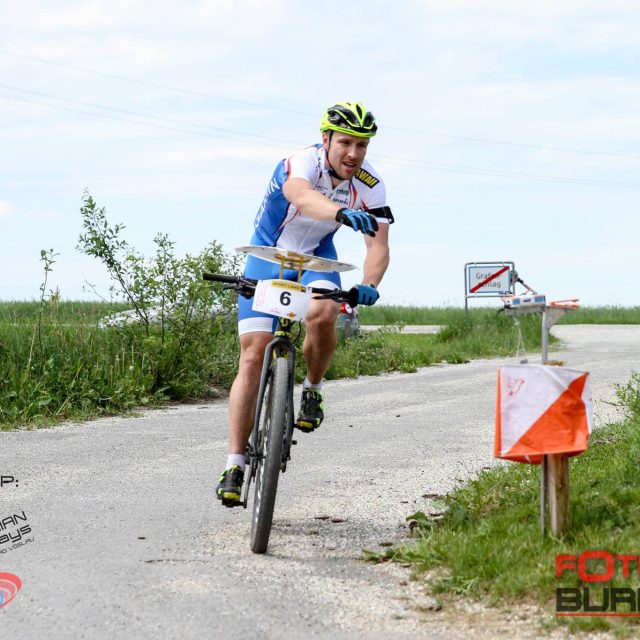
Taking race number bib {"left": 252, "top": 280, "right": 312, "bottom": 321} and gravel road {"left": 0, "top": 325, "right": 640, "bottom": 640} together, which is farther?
race number bib {"left": 252, "top": 280, "right": 312, "bottom": 321}

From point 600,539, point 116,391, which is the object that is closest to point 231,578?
point 600,539

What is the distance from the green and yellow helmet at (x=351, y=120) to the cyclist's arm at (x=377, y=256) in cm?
61

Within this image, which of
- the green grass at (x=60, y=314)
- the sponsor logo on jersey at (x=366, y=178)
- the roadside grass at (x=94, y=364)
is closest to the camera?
the sponsor logo on jersey at (x=366, y=178)

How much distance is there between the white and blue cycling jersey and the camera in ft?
19.6

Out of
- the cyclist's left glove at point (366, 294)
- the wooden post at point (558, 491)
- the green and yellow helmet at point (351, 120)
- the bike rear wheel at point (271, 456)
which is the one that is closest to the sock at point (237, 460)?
the bike rear wheel at point (271, 456)

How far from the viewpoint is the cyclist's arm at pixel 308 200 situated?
5480 mm

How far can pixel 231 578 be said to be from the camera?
5031 mm

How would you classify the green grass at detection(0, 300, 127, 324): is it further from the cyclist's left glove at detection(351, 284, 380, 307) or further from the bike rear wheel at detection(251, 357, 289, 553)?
the cyclist's left glove at detection(351, 284, 380, 307)

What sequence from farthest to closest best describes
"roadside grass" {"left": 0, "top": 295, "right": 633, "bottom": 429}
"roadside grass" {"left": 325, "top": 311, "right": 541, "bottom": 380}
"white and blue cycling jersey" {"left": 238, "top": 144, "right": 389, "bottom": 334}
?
1. "roadside grass" {"left": 325, "top": 311, "right": 541, "bottom": 380}
2. "roadside grass" {"left": 0, "top": 295, "right": 633, "bottom": 429}
3. "white and blue cycling jersey" {"left": 238, "top": 144, "right": 389, "bottom": 334}

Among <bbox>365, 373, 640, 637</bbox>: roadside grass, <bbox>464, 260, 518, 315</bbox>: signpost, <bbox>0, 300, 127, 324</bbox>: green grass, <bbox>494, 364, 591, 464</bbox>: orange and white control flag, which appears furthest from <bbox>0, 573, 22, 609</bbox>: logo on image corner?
<bbox>464, 260, 518, 315</bbox>: signpost

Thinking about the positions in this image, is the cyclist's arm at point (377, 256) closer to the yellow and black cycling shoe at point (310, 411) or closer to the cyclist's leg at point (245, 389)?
the cyclist's leg at point (245, 389)

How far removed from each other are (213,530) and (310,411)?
958mm

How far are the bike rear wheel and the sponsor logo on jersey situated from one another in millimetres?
1254

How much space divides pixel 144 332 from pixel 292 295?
26.1ft
